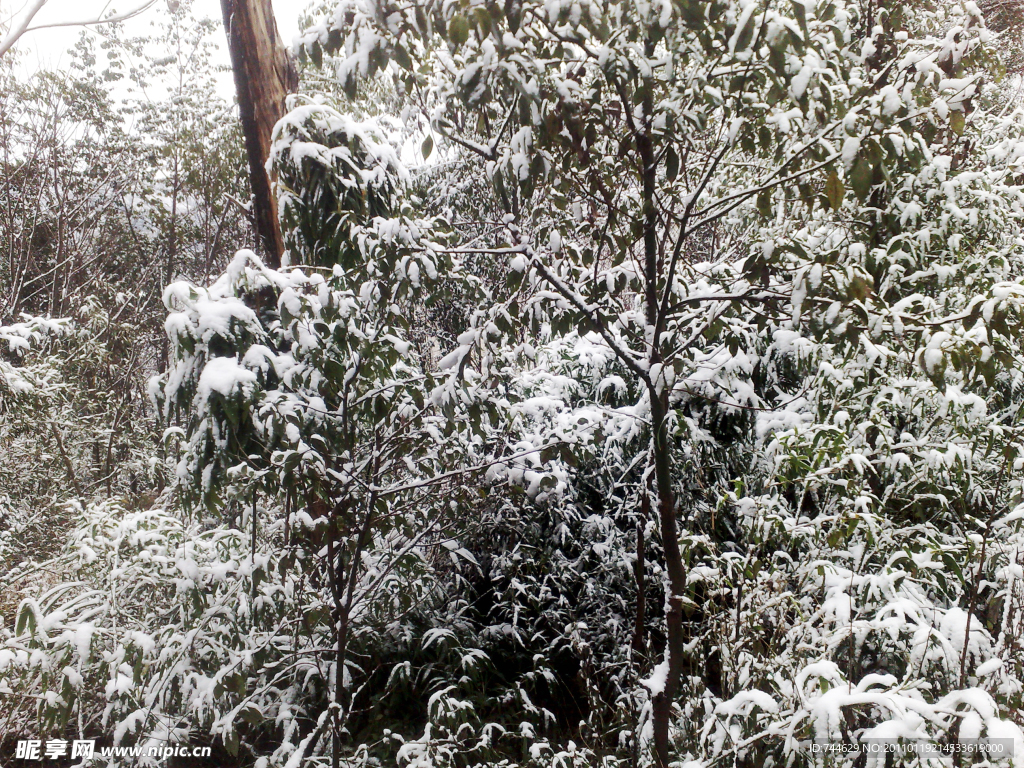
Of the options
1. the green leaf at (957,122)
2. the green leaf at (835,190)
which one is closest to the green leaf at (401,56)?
the green leaf at (835,190)

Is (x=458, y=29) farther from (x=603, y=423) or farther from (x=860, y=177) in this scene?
(x=603, y=423)

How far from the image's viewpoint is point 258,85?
2.65 m

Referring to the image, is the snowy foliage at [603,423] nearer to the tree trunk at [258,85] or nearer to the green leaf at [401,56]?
the green leaf at [401,56]

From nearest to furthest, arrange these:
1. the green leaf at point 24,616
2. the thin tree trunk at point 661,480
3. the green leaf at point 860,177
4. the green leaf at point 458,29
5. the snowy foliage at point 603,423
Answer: the green leaf at point 458,29
the green leaf at point 860,177
the snowy foliage at point 603,423
the thin tree trunk at point 661,480
the green leaf at point 24,616

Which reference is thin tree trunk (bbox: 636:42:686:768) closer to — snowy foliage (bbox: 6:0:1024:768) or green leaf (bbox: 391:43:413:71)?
snowy foliage (bbox: 6:0:1024:768)

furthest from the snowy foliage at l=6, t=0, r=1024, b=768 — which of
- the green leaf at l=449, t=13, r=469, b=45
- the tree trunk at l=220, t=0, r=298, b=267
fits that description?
the tree trunk at l=220, t=0, r=298, b=267

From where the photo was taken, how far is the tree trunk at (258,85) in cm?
262

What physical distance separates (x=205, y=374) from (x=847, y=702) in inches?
63.9

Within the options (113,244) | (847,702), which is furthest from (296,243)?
(113,244)

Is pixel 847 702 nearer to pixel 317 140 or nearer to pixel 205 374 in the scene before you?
pixel 205 374

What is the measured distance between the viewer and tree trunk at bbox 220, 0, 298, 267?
8.59ft

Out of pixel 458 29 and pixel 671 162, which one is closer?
pixel 458 29

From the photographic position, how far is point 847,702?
1.24 metres

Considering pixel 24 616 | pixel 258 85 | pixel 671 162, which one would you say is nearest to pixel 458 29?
pixel 671 162
